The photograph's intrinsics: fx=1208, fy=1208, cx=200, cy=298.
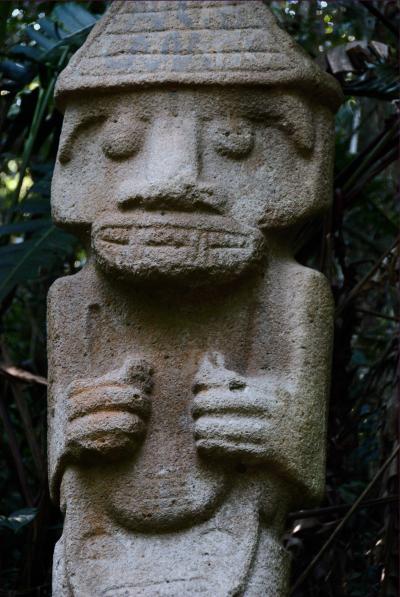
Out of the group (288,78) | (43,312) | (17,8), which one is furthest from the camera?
(43,312)

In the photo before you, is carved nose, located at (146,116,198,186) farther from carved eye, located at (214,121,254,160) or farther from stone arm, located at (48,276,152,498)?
stone arm, located at (48,276,152,498)

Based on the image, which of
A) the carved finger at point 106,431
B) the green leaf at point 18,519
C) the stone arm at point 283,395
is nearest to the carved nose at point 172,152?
the stone arm at point 283,395

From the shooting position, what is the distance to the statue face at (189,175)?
9.80 ft

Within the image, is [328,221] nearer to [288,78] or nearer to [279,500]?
[288,78]

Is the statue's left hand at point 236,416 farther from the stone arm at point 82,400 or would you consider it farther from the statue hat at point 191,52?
the statue hat at point 191,52

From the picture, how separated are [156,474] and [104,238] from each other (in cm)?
60

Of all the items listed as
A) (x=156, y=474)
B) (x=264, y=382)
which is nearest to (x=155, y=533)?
(x=156, y=474)

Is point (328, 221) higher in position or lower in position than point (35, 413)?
higher

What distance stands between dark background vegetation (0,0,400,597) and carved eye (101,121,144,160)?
2.30 feet

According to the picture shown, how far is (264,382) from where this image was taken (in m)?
3.00

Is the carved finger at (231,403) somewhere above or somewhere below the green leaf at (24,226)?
above

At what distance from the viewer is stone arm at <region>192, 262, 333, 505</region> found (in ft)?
9.48

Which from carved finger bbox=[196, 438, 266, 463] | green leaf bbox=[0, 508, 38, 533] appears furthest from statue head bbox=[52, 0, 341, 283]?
green leaf bbox=[0, 508, 38, 533]

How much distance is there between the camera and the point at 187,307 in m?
3.11
